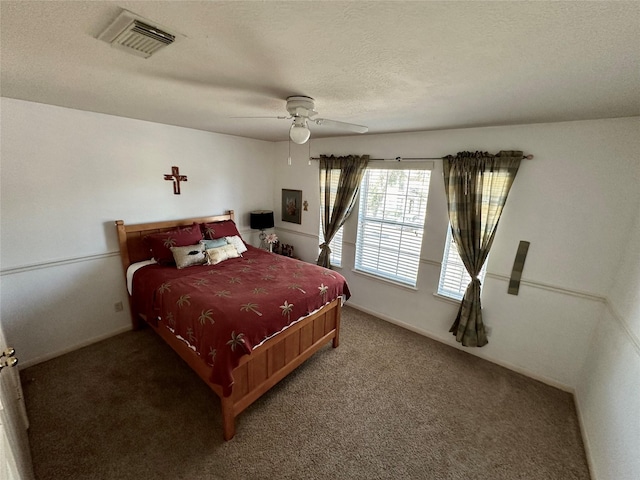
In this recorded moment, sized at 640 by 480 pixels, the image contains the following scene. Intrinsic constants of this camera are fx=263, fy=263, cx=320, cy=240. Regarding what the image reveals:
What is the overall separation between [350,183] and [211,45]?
2467mm

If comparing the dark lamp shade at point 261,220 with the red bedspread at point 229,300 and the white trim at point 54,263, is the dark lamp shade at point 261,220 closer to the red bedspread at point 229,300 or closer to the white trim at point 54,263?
the red bedspread at point 229,300

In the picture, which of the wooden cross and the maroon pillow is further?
the wooden cross

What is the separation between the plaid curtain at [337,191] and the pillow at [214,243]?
1346 mm

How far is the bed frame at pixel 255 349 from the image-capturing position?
190 centimetres

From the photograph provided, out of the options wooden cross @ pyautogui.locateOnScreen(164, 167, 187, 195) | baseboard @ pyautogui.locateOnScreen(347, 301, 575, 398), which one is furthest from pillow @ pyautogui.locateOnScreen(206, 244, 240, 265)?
baseboard @ pyautogui.locateOnScreen(347, 301, 575, 398)

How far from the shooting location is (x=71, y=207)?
254 centimetres

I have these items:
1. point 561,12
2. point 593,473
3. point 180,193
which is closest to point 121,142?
point 180,193

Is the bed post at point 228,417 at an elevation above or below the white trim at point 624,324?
below

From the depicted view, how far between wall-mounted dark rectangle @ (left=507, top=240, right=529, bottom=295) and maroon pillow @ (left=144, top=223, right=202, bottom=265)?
340 cm

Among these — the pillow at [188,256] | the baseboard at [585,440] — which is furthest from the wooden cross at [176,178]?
the baseboard at [585,440]

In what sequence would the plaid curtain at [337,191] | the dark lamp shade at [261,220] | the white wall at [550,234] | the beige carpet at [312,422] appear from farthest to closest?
1. the dark lamp shade at [261,220]
2. the plaid curtain at [337,191]
3. the white wall at [550,234]
4. the beige carpet at [312,422]

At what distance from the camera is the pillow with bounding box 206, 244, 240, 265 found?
2994mm

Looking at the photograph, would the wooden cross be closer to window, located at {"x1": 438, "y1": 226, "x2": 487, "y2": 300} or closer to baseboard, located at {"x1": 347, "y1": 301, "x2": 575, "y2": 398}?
baseboard, located at {"x1": 347, "y1": 301, "x2": 575, "y2": 398}

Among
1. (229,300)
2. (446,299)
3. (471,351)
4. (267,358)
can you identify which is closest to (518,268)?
(446,299)
